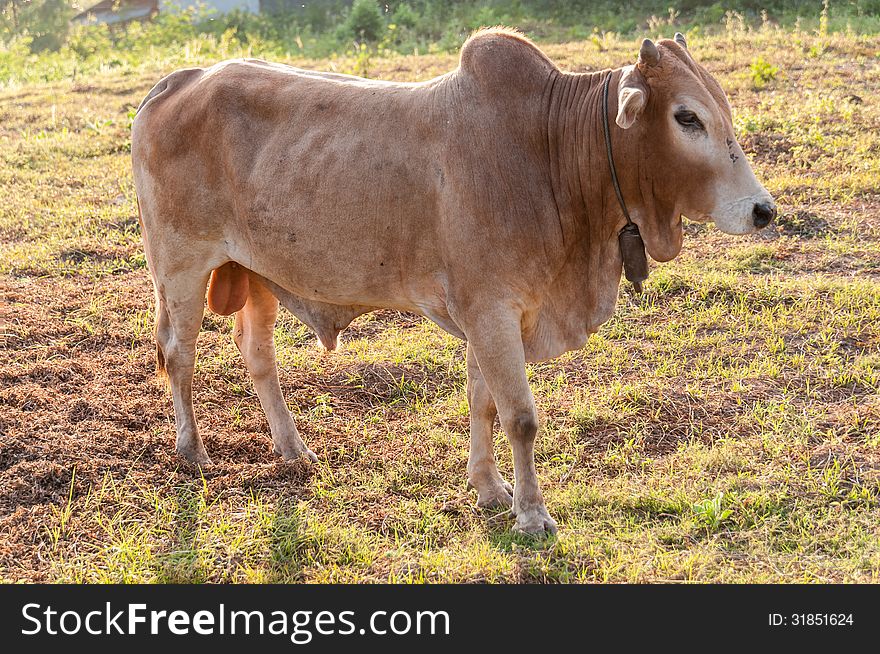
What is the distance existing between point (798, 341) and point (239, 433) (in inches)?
113

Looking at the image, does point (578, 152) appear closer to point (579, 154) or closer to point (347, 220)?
point (579, 154)

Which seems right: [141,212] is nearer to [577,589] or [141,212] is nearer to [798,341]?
[577,589]

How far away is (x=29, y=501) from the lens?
4023mm

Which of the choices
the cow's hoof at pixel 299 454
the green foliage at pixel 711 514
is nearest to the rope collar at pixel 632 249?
the green foliage at pixel 711 514

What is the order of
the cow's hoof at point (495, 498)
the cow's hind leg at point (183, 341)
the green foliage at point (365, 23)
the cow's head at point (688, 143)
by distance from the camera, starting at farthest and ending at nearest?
the green foliage at point (365, 23) → the cow's hind leg at point (183, 341) → the cow's hoof at point (495, 498) → the cow's head at point (688, 143)

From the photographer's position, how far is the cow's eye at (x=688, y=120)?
3480mm

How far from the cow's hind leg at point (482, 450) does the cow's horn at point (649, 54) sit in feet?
4.21

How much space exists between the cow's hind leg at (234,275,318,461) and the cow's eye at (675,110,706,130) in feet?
6.62

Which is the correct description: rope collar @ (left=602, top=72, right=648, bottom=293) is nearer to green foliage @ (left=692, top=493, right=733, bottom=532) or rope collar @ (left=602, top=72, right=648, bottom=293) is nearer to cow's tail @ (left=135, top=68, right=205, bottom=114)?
green foliage @ (left=692, top=493, right=733, bottom=532)

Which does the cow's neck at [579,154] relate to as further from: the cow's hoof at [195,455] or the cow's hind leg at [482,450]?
the cow's hoof at [195,455]

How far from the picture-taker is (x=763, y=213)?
3.44 meters

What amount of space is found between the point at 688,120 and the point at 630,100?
0.88ft

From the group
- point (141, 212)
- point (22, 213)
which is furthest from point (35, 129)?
point (141, 212)

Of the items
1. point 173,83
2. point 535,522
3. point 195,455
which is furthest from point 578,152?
point 195,455
